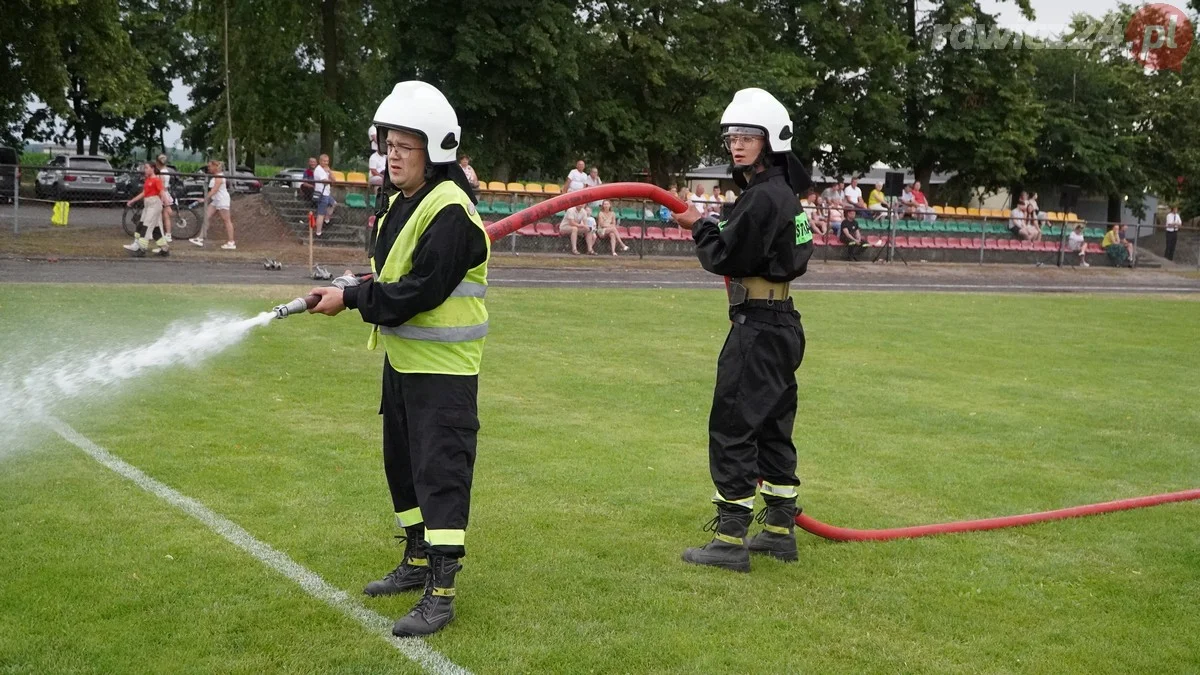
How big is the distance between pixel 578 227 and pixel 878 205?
11225 mm

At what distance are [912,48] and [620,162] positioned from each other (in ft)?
45.0

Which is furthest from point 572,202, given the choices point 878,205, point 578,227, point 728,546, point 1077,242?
point 1077,242

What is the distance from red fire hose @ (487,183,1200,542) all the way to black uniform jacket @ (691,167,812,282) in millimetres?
398

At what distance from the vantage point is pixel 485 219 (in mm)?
27484

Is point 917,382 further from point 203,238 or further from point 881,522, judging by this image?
point 203,238

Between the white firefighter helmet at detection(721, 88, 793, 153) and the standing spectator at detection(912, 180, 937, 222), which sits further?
the standing spectator at detection(912, 180, 937, 222)

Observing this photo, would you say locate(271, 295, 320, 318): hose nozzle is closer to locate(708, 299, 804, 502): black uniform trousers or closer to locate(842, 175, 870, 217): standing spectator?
locate(708, 299, 804, 502): black uniform trousers

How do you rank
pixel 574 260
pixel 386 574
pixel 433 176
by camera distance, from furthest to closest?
pixel 574 260 < pixel 386 574 < pixel 433 176

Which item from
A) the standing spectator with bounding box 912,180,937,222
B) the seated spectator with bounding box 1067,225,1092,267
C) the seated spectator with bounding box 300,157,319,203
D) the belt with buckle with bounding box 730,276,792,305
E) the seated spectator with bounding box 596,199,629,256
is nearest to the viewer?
the belt with buckle with bounding box 730,276,792,305

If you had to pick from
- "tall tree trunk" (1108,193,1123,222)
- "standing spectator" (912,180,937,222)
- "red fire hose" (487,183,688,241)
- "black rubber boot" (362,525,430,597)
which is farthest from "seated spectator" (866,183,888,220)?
"black rubber boot" (362,525,430,597)

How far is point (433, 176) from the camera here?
513 cm

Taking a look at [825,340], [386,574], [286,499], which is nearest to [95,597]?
[386,574]

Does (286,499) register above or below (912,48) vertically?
below
